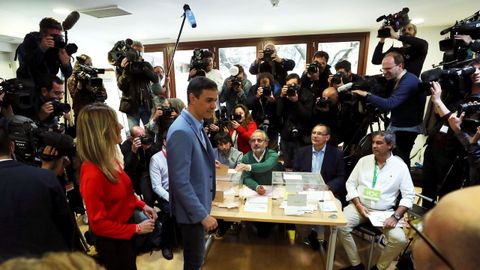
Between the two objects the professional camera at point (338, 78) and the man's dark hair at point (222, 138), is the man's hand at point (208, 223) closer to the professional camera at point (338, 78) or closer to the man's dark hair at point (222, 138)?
the man's dark hair at point (222, 138)

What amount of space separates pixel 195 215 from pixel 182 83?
531cm

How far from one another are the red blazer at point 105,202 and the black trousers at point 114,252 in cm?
5

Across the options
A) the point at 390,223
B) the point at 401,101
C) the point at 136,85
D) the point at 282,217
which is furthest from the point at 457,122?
the point at 136,85

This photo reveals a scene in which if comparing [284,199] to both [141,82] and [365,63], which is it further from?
[365,63]

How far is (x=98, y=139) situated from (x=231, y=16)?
10.5 ft

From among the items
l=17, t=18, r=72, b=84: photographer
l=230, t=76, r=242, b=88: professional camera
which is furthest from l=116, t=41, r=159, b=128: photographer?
l=230, t=76, r=242, b=88: professional camera

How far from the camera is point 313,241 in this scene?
8.09 feet

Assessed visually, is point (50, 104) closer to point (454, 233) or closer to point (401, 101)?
point (454, 233)

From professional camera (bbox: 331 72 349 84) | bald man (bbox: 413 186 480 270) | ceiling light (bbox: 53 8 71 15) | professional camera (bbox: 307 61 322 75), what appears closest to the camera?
bald man (bbox: 413 186 480 270)

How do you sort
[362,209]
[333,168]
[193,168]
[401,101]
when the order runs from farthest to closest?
[333,168], [401,101], [362,209], [193,168]

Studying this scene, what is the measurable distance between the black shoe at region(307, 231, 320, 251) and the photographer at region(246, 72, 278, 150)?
1.13m

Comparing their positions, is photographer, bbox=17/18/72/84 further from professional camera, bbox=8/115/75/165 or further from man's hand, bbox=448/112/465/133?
man's hand, bbox=448/112/465/133

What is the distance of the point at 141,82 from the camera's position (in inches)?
123

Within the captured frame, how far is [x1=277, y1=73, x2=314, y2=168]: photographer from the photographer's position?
2881mm
